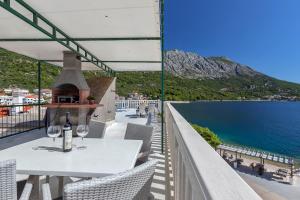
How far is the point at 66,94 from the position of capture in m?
5.88

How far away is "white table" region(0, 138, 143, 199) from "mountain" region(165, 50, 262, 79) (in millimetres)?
81631

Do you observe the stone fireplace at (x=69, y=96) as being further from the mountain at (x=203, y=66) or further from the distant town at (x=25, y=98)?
the mountain at (x=203, y=66)

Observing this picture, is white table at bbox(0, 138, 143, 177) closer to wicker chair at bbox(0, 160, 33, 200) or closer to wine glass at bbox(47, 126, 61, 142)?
wine glass at bbox(47, 126, 61, 142)

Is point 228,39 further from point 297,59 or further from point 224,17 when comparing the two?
point 297,59

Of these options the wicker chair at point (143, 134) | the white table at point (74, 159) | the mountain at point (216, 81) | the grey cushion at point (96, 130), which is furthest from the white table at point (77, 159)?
the mountain at point (216, 81)

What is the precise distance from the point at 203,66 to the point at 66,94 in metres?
93.2

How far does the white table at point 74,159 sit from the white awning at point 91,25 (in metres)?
1.51

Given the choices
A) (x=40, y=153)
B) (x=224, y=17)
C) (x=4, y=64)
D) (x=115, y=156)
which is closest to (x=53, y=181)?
(x=40, y=153)

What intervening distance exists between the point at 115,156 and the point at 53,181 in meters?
0.96

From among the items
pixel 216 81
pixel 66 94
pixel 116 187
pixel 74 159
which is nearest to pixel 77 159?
pixel 74 159

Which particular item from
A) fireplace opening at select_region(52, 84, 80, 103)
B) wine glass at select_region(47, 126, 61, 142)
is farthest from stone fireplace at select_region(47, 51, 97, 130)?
wine glass at select_region(47, 126, 61, 142)

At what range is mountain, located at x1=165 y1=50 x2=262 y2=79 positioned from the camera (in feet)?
285

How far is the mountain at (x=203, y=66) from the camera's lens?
8694 cm

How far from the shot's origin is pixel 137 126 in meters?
2.91
